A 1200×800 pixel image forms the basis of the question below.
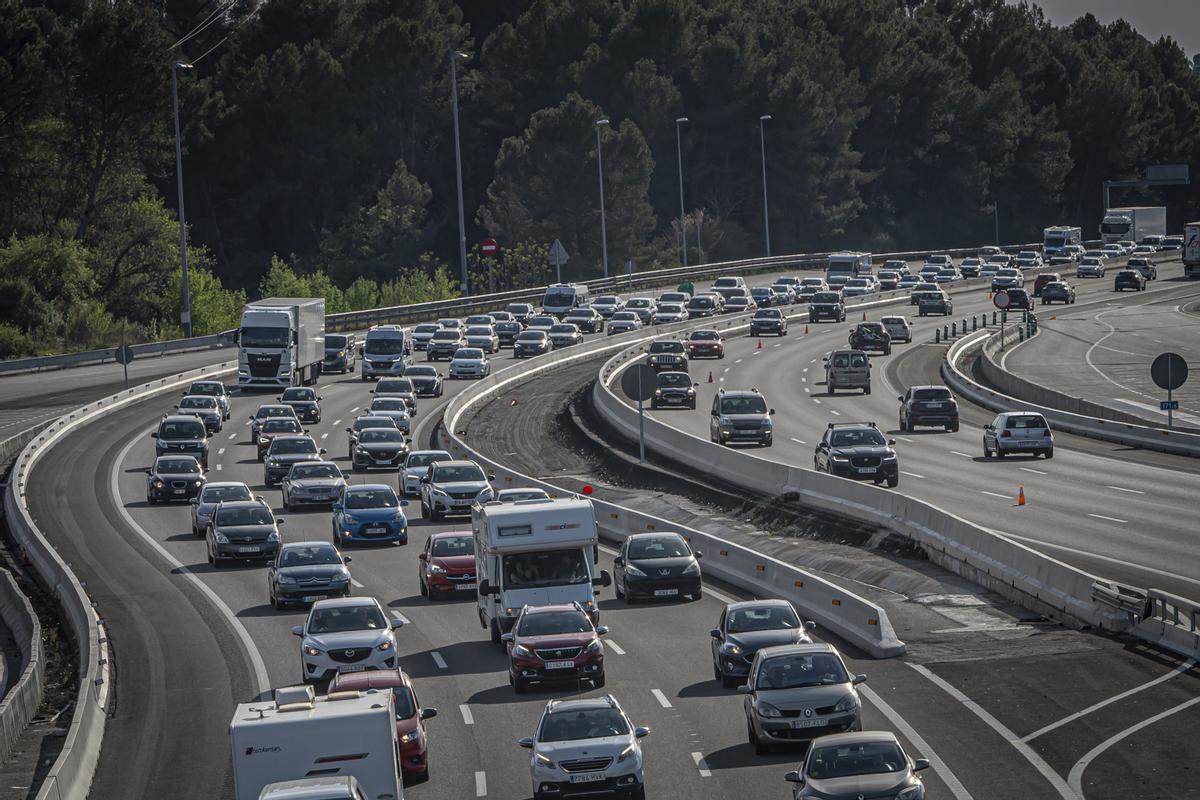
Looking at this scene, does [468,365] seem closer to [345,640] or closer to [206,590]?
[206,590]

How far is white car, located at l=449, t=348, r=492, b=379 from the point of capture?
3039 inches

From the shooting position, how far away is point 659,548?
33.7 meters

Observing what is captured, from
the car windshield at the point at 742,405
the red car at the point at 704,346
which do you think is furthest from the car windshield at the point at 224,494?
the red car at the point at 704,346

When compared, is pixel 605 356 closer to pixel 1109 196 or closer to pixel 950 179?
pixel 950 179

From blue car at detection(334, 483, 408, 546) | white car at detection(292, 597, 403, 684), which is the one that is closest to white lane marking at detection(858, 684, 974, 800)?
white car at detection(292, 597, 403, 684)

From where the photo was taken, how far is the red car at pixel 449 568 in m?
34.3

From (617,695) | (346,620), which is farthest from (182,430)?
(617,695)

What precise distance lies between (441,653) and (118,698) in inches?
213

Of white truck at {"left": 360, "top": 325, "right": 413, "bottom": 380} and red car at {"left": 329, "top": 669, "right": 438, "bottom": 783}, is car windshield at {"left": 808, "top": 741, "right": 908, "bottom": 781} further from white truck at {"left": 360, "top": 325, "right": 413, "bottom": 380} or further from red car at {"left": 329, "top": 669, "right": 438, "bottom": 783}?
white truck at {"left": 360, "top": 325, "right": 413, "bottom": 380}

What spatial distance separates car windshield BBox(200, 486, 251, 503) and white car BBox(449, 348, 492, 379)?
1336 inches

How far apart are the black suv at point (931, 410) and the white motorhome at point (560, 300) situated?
151ft

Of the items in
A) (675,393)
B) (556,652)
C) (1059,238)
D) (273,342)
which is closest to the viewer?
(556,652)

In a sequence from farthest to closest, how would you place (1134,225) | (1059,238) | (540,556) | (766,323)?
1. (1134,225)
2. (1059,238)
3. (766,323)
4. (540,556)

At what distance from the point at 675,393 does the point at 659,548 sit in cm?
3261
